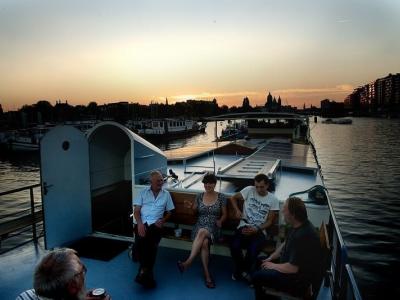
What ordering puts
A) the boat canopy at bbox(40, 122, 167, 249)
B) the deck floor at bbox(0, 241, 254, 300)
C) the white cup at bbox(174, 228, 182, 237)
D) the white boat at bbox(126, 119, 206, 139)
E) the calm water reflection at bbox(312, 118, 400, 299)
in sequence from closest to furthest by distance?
the deck floor at bbox(0, 241, 254, 300), the white cup at bbox(174, 228, 182, 237), the boat canopy at bbox(40, 122, 167, 249), the calm water reflection at bbox(312, 118, 400, 299), the white boat at bbox(126, 119, 206, 139)

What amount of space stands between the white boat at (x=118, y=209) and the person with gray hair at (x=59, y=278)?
2073 mm

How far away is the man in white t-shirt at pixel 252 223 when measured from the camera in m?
4.82

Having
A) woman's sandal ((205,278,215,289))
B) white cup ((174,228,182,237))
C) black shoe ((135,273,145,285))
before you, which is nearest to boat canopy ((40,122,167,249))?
white cup ((174,228,182,237))

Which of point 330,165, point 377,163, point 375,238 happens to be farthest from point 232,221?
point 377,163

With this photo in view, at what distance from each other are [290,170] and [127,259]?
5971 millimetres

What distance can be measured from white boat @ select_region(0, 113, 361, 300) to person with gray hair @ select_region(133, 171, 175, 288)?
0.30m

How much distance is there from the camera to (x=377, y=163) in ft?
118

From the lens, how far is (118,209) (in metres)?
8.26

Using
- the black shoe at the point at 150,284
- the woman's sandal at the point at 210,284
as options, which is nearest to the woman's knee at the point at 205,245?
the woman's sandal at the point at 210,284

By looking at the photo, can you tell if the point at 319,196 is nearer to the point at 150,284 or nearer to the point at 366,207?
the point at 150,284

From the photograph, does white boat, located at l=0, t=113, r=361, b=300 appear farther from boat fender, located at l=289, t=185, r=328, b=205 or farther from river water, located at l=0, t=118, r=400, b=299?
river water, located at l=0, t=118, r=400, b=299

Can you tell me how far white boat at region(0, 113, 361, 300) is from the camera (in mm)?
4762

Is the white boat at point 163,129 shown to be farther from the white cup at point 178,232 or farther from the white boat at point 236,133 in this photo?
the white cup at point 178,232

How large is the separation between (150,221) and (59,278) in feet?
11.1
